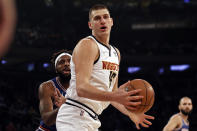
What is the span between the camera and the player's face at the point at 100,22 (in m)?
2.89

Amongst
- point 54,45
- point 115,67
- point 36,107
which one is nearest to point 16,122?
point 36,107

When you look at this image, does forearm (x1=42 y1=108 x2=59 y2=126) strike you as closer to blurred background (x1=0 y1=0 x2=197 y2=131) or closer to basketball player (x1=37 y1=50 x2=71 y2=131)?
basketball player (x1=37 y1=50 x2=71 y2=131)

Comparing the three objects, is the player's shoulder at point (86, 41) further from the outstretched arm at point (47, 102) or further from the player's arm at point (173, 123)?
the player's arm at point (173, 123)

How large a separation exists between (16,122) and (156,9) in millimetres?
10166

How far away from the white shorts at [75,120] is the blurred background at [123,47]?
862 centimetres

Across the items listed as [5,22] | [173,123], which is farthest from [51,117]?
[173,123]

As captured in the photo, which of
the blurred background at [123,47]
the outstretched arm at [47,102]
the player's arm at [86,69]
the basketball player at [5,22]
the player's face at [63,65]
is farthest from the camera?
the blurred background at [123,47]

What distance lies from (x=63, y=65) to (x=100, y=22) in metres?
1.44

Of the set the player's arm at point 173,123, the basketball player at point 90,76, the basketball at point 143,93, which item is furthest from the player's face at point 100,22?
the player's arm at point 173,123

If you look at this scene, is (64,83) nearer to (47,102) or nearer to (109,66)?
(47,102)

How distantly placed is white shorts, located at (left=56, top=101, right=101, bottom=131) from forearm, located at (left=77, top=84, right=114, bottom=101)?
32cm

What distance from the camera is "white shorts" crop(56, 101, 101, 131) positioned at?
2.63m

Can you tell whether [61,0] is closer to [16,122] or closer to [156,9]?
[156,9]

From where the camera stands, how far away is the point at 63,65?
4.19 m
